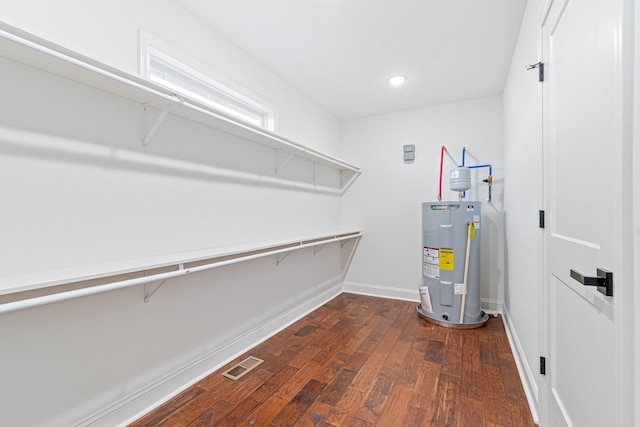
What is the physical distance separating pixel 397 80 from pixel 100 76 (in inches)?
93.8

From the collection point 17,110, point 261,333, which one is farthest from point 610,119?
point 261,333

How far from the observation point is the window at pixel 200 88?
1748mm

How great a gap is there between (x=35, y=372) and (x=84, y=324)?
0.22 metres

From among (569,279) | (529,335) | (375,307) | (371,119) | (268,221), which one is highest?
(371,119)

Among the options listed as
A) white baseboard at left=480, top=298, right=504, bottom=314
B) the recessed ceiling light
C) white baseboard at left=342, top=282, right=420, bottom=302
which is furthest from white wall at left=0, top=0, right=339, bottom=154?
white baseboard at left=480, top=298, right=504, bottom=314

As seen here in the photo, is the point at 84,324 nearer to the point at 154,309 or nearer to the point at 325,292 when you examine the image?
the point at 154,309

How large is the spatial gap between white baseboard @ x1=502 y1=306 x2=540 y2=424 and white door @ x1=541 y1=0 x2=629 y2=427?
196mm

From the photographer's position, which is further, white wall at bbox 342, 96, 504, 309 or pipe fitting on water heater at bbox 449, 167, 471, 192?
white wall at bbox 342, 96, 504, 309

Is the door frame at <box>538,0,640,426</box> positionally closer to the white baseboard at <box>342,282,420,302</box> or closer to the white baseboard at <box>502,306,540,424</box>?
the white baseboard at <box>502,306,540,424</box>

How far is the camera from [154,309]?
1.65 metres

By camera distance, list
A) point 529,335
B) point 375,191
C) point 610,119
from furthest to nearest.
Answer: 1. point 375,191
2. point 529,335
3. point 610,119

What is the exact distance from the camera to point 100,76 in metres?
1.20

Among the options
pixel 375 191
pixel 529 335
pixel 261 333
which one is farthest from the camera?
pixel 375 191

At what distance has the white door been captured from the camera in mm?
799
